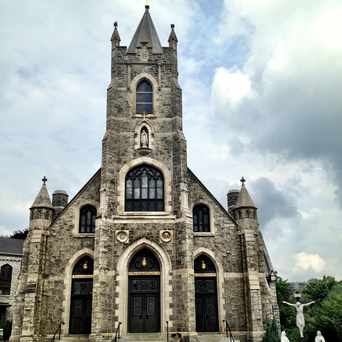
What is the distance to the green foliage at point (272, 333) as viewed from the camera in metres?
21.3

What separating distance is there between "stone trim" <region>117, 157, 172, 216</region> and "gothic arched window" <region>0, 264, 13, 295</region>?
105ft

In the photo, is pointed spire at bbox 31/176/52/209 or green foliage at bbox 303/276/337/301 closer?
pointed spire at bbox 31/176/52/209

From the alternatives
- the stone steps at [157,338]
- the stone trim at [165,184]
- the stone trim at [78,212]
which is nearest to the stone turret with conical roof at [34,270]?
the stone trim at [78,212]

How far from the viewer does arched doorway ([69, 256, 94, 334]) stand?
2330 centimetres

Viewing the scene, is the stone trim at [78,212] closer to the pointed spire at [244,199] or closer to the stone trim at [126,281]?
the stone trim at [126,281]

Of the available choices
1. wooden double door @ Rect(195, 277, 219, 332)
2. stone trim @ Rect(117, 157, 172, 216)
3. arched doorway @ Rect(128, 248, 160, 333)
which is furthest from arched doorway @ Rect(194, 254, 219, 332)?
stone trim @ Rect(117, 157, 172, 216)

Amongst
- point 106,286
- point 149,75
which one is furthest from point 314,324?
point 149,75

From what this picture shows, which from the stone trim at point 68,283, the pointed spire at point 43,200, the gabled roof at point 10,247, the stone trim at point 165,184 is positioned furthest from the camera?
the gabled roof at point 10,247

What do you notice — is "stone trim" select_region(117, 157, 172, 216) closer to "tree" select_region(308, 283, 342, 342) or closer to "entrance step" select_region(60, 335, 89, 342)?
"entrance step" select_region(60, 335, 89, 342)

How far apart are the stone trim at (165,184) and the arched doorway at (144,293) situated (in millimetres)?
2125

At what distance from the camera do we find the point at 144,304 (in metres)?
23.0

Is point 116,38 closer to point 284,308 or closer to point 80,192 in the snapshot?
point 80,192

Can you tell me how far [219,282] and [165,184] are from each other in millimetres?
6145

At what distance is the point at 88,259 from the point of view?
24422 mm
